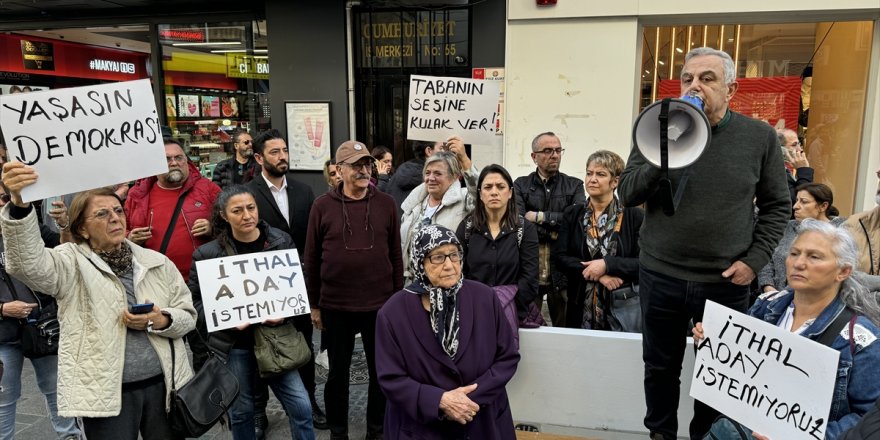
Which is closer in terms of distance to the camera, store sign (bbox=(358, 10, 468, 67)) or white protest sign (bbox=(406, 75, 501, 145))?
white protest sign (bbox=(406, 75, 501, 145))

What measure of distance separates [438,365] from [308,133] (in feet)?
19.5

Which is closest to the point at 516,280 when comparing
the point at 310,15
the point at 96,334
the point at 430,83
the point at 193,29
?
the point at 430,83

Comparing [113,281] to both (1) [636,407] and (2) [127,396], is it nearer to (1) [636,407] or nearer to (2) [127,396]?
(2) [127,396]

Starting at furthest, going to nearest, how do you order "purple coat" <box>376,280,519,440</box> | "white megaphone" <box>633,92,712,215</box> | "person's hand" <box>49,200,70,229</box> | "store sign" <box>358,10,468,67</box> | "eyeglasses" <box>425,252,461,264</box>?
"store sign" <box>358,10,468,67</box> → "person's hand" <box>49,200,70,229</box> → "eyeglasses" <box>425,252,461,264</box> → "purple coat" <box>376,280,519,440</box> → "white megaphone" <box>633,92,712,215</box>

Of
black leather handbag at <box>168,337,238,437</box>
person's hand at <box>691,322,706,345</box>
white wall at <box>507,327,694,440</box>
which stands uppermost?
person's hand at <box>691,322,706,345</box>

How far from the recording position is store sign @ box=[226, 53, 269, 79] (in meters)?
8.46

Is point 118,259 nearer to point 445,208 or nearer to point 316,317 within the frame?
point 316,317

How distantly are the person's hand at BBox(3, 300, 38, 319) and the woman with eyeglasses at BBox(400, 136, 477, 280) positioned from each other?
2.35 m

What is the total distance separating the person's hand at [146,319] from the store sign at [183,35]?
23.1ft

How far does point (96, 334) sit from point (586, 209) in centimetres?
314

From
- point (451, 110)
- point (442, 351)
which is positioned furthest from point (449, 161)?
point (442, 351)

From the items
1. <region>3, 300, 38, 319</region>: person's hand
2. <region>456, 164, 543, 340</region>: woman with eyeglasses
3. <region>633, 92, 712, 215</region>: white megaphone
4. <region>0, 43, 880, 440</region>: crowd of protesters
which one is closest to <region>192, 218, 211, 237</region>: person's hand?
<region>0, 43, 880, 440</region>: crowd of protesters

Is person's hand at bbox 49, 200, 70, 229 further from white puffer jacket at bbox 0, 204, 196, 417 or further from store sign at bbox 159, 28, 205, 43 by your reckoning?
store sign at bbox 159, 28, 205, 43

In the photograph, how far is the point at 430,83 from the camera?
486cm
